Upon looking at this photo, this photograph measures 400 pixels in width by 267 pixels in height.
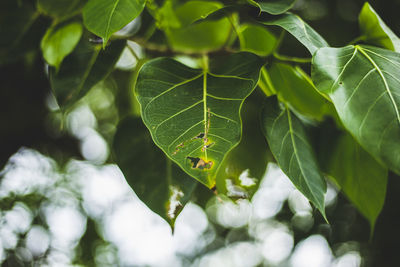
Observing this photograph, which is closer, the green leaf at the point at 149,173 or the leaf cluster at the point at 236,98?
the leaf cluster at the point at 236,98

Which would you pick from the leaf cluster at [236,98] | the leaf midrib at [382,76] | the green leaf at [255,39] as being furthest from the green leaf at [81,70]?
the leaf midrib at [382,76]

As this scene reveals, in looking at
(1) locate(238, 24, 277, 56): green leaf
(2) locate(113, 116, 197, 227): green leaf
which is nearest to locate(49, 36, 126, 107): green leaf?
(2) locate(113, 116, 197, 227): green leaf

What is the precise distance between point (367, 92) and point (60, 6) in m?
0.56

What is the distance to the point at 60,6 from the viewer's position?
0.64m

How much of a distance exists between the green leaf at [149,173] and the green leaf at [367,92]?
0.91ft

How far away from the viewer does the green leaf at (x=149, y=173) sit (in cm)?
53

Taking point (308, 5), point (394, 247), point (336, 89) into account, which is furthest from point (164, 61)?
point (394, 247)

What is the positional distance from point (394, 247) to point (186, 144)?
1406 mm

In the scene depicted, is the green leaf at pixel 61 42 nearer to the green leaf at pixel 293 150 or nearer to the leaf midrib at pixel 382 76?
the green leaf at pixel 293 150

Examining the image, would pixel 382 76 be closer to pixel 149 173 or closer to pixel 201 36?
pixel 149 173

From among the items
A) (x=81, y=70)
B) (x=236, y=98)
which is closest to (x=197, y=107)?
(x=236, y=98)

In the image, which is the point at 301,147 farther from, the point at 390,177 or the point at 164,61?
the point at 390,177

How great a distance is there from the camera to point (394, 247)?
1.42 meters

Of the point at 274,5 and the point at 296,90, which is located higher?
the point at 274,5
